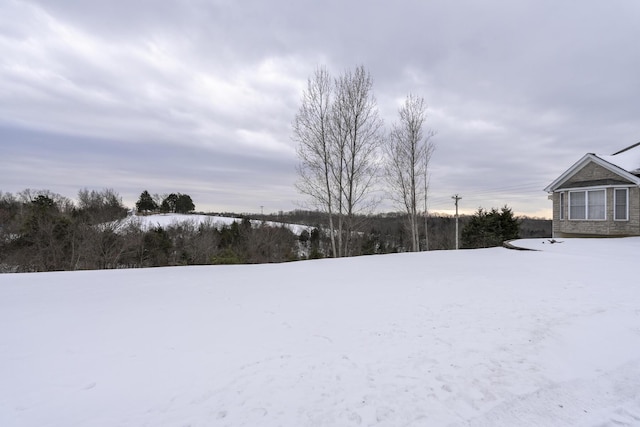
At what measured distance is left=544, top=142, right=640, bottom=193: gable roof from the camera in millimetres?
14117

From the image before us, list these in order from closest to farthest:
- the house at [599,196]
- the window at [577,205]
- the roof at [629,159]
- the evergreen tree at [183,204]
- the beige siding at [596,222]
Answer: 1. the beige siding at [596,222]
2. the house at [599,196]
3. the roof at [629,159]
4. the window at [577,205]
5. the evergreen tree at [183,204]

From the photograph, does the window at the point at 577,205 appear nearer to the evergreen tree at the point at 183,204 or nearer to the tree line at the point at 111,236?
the tree line at the point at 111,236

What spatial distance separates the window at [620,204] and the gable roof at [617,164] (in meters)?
0.65

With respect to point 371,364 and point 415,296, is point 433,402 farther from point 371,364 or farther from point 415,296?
point 415,296

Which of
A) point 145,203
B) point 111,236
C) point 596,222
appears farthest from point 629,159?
point 145,203

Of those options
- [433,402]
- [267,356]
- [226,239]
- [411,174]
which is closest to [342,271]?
[267,356]

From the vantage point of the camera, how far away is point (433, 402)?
2670 millimetres

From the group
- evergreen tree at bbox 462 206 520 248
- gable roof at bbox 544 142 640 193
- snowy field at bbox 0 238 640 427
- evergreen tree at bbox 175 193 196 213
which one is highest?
evergreen tree at bbox 175 193 196 213

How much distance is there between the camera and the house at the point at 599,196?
14.0 m

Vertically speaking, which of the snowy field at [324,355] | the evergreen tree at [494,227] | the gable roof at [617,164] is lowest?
the snowy field at [324,355]

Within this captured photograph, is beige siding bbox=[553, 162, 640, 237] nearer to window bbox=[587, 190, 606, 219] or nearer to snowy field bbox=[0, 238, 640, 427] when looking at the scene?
window bbox=[587, 190, 606, 219]

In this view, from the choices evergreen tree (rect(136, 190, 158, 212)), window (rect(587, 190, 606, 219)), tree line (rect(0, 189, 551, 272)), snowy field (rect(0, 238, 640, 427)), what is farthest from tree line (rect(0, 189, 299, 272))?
evergreen tree (rect(136, 190, 158, 212))

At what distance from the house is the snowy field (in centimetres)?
1004

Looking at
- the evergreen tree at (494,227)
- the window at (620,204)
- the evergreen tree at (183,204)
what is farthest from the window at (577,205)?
the evergreen tree at (183,204)
